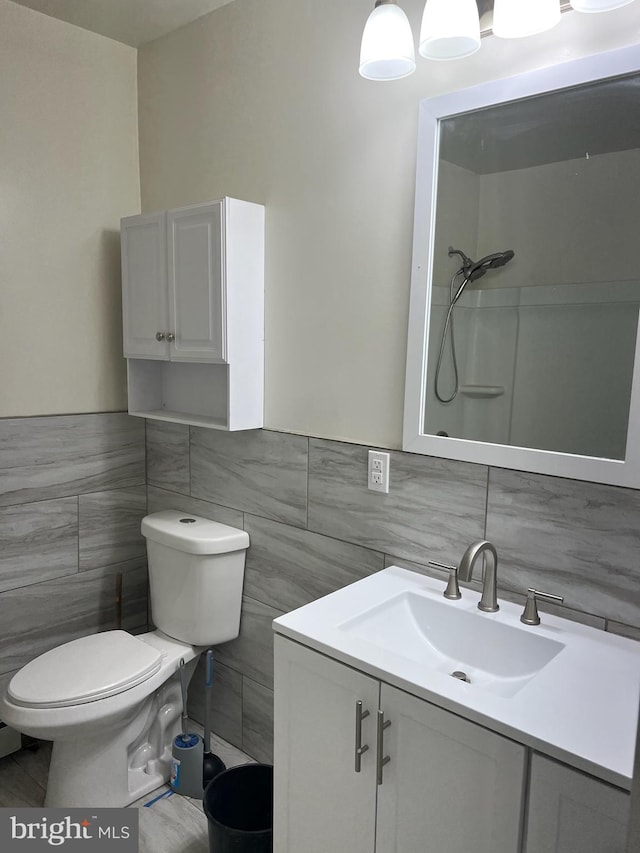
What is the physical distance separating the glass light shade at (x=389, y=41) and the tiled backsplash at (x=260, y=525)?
964 millimetres

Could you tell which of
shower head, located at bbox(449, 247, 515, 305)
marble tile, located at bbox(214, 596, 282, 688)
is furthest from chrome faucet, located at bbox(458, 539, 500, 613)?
marble tile, located at bbox(214, 596, 282, 688)

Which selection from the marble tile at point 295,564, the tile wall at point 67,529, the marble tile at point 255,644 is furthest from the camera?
the tile wall at point 67,529

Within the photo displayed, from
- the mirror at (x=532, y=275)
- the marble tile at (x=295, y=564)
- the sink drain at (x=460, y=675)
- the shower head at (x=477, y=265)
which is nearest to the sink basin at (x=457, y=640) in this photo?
the sink drain at (x=460, y=675)

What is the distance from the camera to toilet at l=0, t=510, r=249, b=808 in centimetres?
179

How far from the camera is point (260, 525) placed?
2.10 meters

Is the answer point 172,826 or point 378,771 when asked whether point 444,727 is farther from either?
point 172,826

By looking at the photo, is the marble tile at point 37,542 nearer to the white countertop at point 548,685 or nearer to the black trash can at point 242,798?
the black trash can at point 242,798

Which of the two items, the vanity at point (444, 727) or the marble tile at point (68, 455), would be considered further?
the marble tile at point (68, 455)

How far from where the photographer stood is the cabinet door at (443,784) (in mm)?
1046

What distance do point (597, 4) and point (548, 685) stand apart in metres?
1.29

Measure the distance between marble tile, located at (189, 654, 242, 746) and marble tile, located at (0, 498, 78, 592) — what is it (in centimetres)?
64

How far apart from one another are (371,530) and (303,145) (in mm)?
1161

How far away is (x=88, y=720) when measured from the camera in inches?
69.9

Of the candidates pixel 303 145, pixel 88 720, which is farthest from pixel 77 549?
pixel 303 145
